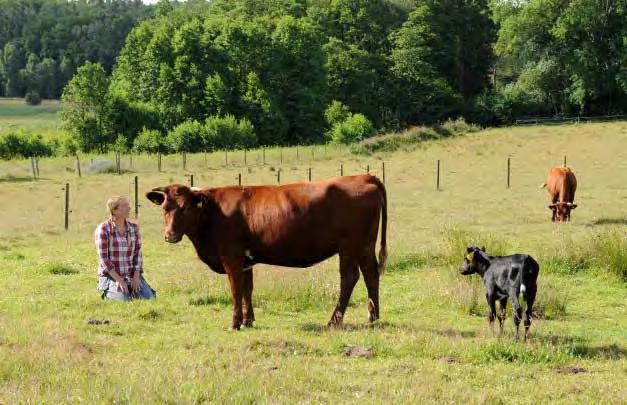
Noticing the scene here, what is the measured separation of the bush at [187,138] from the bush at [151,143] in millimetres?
1134

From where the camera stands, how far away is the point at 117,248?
1141 cm

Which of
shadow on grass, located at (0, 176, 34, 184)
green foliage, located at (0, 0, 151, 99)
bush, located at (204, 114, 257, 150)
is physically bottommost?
shadow on grass, located at (0, 176, 34, 184)

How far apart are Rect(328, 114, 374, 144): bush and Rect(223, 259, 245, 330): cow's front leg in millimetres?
59057

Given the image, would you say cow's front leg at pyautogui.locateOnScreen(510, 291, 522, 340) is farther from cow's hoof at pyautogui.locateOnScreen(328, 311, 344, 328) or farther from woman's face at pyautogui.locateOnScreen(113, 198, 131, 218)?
woman's face at pyautogui.locateOnScreen(113, 198, 131, 218)

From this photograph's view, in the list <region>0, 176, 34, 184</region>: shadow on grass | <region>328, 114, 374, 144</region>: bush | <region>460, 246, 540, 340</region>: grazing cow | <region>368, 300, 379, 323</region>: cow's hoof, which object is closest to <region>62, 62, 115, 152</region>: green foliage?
<region>328, 114, 374, 144</region>: bush

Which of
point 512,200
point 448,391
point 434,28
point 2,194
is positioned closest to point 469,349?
point 448,391

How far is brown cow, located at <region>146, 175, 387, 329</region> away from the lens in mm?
10352

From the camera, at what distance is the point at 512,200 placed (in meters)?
30.8

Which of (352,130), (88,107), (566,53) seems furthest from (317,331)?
(566,53)

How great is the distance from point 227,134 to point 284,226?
61.9 meters

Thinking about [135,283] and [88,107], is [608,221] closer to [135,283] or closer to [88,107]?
[135,283]

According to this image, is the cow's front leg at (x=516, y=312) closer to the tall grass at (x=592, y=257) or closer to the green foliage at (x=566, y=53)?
the tall grass at (x=592, y=257)

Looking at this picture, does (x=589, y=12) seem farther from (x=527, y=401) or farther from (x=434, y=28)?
(x=527, y=401)

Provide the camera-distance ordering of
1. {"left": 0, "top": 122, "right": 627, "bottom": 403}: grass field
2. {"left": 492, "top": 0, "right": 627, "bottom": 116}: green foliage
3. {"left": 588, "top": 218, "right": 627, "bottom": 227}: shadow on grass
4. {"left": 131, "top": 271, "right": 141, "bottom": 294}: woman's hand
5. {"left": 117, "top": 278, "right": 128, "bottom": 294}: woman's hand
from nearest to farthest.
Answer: {"left": 0, "top": 122, "right": 627, "bottom": 403}: grass field → {"left": 117, "top": 278, "right": 128, "bottom": 294}: woman's hand → {"left": 131, "top": 271, "right": 141, "bottom": 294}: woman's hand → {"left": 588, "top": 218, "right": 627, "bottom": 227}: shadow on grass → {"left": 492, "top": 0, "right": 627, "bottom": 116}: green foliage
